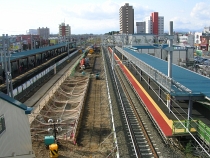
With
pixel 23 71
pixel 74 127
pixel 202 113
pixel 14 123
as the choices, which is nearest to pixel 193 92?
pixel 202 113

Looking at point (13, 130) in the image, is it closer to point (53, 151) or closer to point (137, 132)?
point (53, 151)

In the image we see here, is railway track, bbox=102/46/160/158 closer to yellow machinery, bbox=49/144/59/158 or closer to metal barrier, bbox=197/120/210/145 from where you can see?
metal barrier, bbox=197/120/210/145

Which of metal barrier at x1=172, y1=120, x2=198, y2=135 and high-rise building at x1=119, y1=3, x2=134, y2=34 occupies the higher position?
high-rise building at x1=119, y1=3, x2=134, y2=34

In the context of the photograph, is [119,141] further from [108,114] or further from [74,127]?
[108,114]

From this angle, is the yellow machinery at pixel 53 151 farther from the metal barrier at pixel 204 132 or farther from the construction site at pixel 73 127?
the metal barrier at pixel 204 132

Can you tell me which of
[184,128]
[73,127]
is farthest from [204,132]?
[73,127]

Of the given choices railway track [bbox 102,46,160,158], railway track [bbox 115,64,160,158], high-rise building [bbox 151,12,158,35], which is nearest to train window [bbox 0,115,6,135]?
railway track [bbox 102,46,160,158]

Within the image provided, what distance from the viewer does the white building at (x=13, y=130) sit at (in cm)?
656

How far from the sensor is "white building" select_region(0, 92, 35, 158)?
6559 mm

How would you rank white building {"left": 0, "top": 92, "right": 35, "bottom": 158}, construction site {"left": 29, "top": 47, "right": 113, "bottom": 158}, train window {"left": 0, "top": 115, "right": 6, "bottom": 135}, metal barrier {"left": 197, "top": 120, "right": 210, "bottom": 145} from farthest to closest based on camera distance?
construction site {"left": 29, "top": 47, "right": 113, "bottom": 158}, metal barrier {"left": 197, "top": 120, "right": 210, "bottom": 145}, white building {"left": 0, "top": 92, "right": 35, "bottom": 158}, train window {"left": 0, "top": 115, "right": 6, "bottom": 135}

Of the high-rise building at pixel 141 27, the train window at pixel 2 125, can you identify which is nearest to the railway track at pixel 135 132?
the train window at pixel 2 125

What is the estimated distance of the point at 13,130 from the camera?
23.6 ft

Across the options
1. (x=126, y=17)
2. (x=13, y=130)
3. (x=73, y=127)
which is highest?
(x=126, y=17)

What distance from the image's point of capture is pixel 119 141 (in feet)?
31.7
